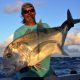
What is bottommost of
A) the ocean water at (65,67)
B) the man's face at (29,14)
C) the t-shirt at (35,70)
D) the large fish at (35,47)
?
the ocean water at (65,67)

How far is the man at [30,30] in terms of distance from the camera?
6.74 metres

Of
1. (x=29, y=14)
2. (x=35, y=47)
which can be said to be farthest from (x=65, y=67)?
(x=35, y=47)

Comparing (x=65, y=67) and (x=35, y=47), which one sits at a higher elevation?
(x=35, y=47)

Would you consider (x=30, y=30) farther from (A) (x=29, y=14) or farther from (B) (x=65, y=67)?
(B) (x=65, y=67)

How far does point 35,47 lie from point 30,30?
0.37m

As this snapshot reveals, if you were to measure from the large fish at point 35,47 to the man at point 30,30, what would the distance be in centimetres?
13

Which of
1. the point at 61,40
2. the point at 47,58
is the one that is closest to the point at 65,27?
the point at 61,40

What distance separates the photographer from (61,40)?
6871mm

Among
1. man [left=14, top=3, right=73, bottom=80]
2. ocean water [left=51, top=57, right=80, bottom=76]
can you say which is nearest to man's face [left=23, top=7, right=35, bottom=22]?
man [left=14, top=3, right=73, bottom=80]

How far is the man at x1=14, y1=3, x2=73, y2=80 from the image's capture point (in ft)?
22.1

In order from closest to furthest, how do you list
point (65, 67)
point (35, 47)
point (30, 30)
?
point (35, 47) < point (30, 30) < point (65, 67)

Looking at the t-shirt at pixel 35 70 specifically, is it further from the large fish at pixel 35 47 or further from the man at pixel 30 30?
the large fish at pixel 35 47

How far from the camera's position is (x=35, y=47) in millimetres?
6660

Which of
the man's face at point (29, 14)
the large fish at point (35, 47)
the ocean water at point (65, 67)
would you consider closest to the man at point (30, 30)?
the man's face at point (29, 14)
